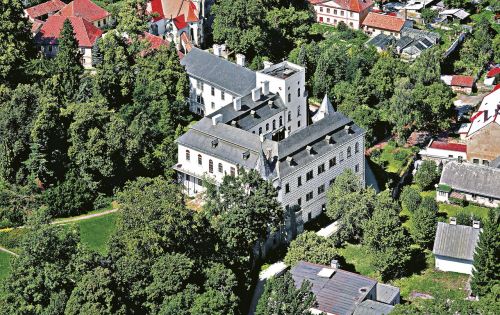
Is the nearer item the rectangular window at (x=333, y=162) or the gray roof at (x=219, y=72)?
the rectangular window at (x=333, y=162)

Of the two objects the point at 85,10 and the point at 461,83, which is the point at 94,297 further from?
the point at 461,83

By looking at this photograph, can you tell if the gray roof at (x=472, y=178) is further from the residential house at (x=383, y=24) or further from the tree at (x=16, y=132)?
the tree at (x=16, y=132)

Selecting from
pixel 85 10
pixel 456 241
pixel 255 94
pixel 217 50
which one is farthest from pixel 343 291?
pixel 85 10

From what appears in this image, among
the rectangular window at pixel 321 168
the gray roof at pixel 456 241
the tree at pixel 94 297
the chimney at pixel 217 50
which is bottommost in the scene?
the gray roof at pixel 456 241

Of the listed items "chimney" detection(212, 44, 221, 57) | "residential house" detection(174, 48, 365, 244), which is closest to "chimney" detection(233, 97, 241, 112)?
"residential house" detection(174, 48, 365, 244)

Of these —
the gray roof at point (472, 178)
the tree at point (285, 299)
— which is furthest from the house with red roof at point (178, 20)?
the tree at point (285, 299)
